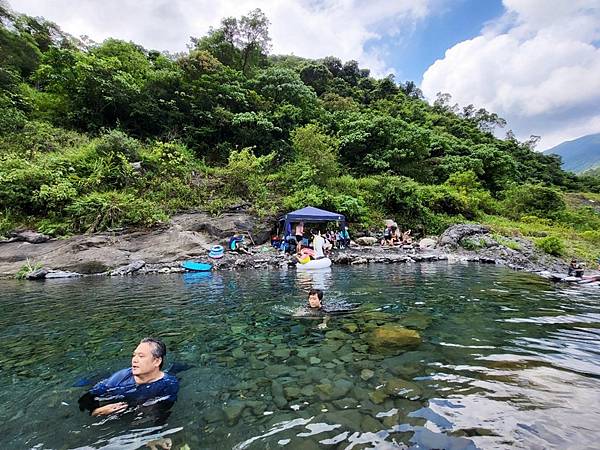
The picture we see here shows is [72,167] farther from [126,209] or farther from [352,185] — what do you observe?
[352,185]

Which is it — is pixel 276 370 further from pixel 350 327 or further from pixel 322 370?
pixel 350 327

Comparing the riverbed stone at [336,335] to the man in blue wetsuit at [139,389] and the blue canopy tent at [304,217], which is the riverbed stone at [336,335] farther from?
the blue canopy tent at [304,217]

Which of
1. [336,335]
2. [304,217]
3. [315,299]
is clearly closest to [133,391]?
[336,335]

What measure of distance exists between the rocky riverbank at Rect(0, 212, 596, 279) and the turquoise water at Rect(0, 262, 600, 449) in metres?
5.46

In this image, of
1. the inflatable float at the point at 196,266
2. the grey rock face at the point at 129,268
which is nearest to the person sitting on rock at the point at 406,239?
the inflatable float at the point at 196,266

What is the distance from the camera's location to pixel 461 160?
32.3 meters

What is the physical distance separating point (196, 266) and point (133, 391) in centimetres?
1080

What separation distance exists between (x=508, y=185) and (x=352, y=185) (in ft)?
69.5

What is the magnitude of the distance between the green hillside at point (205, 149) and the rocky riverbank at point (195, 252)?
1225 millimetres

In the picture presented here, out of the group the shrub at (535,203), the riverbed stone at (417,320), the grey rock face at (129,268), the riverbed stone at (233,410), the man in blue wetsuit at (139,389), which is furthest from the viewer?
the shrub at (535,203)

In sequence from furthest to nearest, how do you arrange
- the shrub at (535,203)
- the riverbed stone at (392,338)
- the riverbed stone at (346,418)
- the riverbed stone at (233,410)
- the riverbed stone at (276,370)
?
the shrub at (535,203)
the riverbed stone at (392,338)
the riverbed stone at (276,370)
the riverbed stone at (233,410)
the riverbed stone at (346,418)

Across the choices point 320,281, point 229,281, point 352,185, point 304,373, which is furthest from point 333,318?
point 352,185

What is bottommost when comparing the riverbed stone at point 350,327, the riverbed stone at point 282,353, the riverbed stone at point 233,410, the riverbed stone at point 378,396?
the riverbed stone at point 378,396

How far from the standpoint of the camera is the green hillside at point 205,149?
17.2 m
